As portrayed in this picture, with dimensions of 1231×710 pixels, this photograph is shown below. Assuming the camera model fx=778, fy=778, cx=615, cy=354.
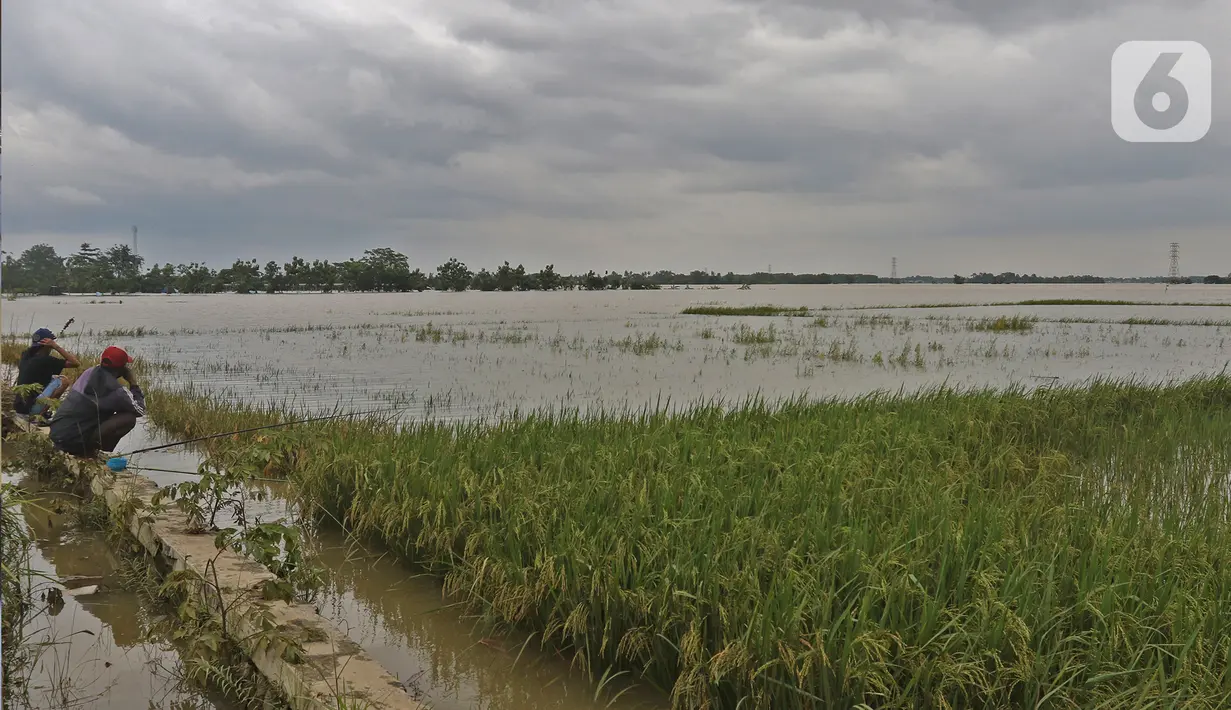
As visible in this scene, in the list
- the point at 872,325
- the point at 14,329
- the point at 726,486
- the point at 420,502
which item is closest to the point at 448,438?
the point at 420,502

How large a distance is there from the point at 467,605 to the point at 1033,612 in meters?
3.05

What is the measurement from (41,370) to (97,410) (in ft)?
9.63

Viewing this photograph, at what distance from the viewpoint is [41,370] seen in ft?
29.5

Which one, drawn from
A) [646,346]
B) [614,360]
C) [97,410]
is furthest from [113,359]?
[646,346]

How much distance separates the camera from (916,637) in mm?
3238

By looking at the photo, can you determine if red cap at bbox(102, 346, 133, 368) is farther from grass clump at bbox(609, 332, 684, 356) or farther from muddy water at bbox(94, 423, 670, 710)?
grass clump at bbox(609, 332, 684, 356)

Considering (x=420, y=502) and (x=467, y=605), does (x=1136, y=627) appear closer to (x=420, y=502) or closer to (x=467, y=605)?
(x=467, y=605)

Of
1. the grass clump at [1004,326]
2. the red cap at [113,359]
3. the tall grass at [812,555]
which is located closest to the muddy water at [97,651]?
the tall grass at [812,555]

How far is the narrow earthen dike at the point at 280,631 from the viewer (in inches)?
126

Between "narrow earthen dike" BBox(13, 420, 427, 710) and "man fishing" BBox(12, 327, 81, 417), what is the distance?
447 centimetres

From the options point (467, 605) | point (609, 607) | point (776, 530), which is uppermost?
point (776, 530)

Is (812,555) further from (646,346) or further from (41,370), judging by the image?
(646,346)

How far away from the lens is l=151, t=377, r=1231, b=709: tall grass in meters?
3.17

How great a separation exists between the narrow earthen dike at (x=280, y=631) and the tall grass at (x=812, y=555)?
936 mm
